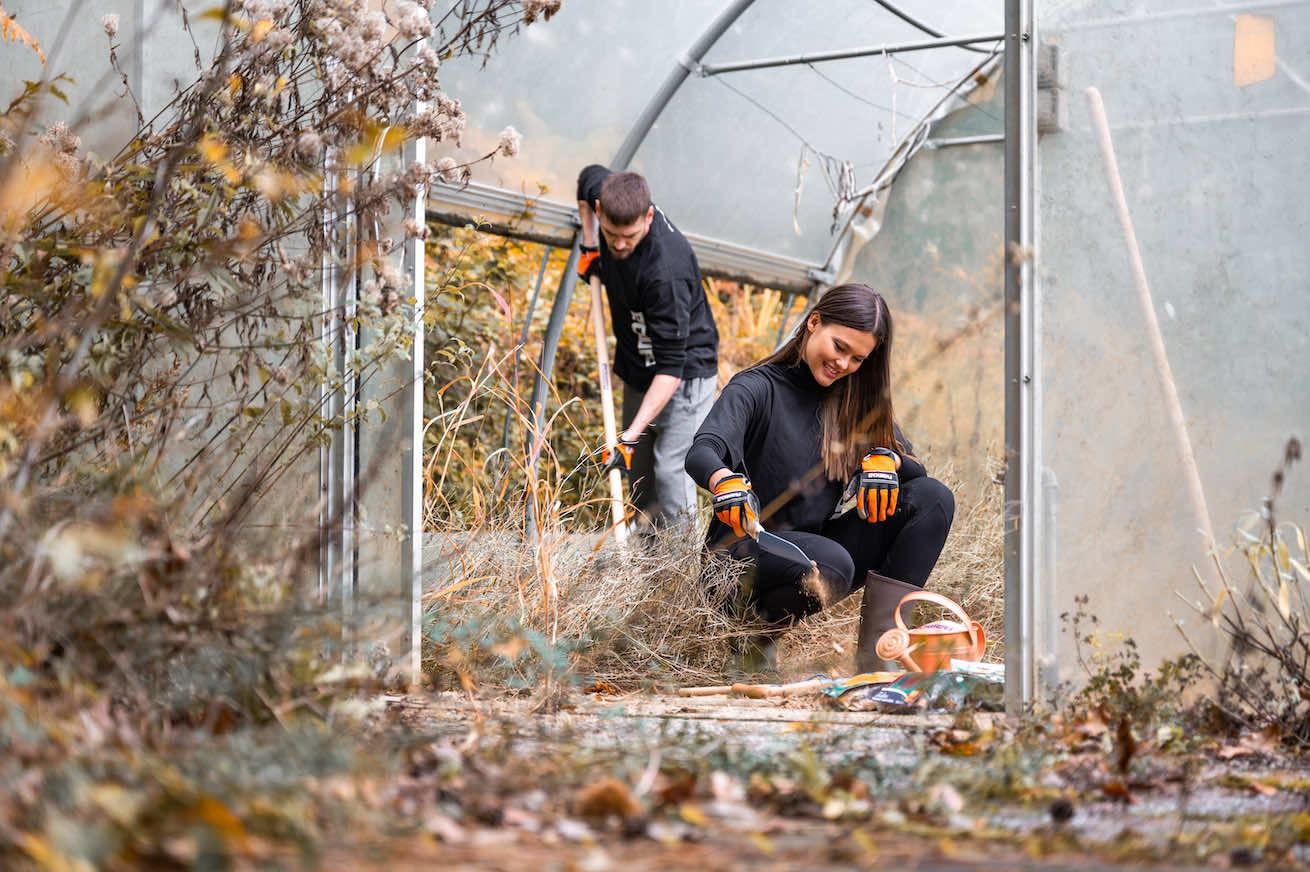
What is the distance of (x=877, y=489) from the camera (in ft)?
10.8

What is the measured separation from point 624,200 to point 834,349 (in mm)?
1134

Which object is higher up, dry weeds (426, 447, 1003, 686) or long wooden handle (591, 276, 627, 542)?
long wooden handle (591, 276, 627, 542)

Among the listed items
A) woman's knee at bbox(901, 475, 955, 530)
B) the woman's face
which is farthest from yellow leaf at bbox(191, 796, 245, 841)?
woman's knee at bbox(901, 475, 955, 530)

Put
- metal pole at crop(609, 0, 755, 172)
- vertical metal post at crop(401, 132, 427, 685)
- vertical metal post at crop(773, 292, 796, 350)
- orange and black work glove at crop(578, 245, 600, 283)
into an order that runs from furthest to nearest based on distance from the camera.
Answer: vertical metal post at crop(773, 292, 796, 350) < metal pole at crop(609, 0, 755, 172) < orange and black work glove at crop(578, 245, 600, 283) < vertical metal post at crop(401, 132, 427, 685)

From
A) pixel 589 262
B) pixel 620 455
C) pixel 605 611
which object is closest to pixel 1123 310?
pixel 605 611

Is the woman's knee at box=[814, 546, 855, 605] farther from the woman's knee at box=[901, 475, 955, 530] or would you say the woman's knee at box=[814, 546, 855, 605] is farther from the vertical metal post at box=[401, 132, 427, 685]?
the vertical metal post at box=[401, 132, 427, 685]

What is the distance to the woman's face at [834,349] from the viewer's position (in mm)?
3264

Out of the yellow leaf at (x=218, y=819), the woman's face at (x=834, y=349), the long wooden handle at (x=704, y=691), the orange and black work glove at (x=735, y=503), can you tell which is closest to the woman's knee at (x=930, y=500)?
the woman's face at (x=834, y=349)

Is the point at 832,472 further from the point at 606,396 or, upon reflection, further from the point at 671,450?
the point at 606,396

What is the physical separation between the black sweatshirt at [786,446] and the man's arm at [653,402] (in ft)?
2.05

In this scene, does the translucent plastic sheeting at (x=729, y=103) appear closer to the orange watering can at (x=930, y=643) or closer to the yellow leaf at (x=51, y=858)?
the orange watering can at (x=930, y=643)

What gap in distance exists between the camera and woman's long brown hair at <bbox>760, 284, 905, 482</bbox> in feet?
10.9

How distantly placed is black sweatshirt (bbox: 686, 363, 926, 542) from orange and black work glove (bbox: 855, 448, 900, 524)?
0.42ft

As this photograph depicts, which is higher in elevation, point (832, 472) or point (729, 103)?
point (729, 103)
